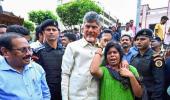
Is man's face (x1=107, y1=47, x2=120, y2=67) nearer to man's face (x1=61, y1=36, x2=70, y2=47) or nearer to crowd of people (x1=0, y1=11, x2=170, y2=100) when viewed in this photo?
crowd of people (x1=0, y1=11, x2=170, y2=100)

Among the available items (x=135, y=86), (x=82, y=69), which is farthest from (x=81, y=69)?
(x=135, y=86)

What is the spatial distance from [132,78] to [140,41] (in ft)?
4.27

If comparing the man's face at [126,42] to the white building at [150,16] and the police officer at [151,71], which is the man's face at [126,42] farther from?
the white building at [150,16]

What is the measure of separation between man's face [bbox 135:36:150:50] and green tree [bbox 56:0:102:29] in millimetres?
38461

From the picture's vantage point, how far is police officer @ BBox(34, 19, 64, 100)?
4289 millimetres

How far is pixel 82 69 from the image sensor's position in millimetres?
3818

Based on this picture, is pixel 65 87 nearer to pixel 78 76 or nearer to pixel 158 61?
pixel 78 76

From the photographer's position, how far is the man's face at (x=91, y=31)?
12.7ft

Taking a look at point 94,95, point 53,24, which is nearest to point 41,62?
point 53,24

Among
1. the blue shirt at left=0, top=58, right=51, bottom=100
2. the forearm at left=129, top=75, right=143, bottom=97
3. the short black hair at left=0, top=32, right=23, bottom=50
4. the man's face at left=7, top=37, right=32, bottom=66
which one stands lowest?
the forearm at left=129, top=75, right=143, bottom=97

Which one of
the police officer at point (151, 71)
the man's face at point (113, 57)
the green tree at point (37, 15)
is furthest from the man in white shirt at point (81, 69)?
the green tree at point (37, 15)

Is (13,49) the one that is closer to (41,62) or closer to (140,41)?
(41,62)

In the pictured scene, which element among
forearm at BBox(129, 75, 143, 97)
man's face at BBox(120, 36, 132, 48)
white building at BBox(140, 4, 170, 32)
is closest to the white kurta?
forearm at BBox(129, 75, 143, 97)

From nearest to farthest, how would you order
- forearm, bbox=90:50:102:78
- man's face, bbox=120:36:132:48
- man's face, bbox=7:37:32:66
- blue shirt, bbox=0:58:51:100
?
blue shirt, bbox=0:58:51:100 < man's face, bbox=7:37:32:66 < forearm, bbox=90:50:102:78 < man's face, bbox=120:36:132:48
